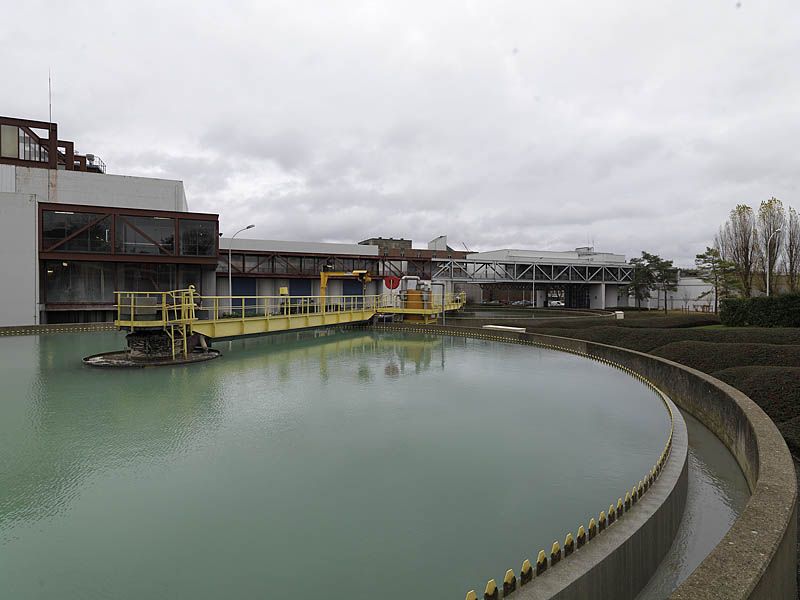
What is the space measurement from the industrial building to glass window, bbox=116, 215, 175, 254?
0.06 m

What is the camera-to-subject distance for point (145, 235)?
31016 mm

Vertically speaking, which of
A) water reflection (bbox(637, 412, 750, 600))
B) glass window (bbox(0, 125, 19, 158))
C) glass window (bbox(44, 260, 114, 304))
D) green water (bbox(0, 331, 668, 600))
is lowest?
water reflection (bbox(637, 412, 750, 600))

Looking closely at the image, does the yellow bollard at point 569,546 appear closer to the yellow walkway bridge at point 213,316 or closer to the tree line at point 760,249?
the yellow walkway bridge at point 213,316

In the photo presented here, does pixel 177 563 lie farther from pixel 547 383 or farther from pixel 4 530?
pixel 547 383

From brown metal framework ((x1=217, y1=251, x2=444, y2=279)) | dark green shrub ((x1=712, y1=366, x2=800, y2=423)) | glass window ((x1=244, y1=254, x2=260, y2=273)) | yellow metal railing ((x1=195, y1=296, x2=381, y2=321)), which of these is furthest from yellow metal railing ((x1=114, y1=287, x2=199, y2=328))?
glass window ((x1=244, y1=254, x2=260, y2=273))

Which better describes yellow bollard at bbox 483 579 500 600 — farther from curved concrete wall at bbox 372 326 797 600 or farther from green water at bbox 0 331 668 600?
curved concrete wall at bbox 372 326 797 600

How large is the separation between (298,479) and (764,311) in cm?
2250

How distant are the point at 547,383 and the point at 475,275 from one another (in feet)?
141

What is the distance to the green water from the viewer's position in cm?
413

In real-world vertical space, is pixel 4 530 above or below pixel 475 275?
below

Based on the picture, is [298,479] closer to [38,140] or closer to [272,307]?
[272,307]

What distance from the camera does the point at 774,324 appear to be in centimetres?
1973

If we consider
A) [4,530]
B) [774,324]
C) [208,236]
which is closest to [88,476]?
[4,530]

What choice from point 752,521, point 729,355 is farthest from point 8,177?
point 752,521
